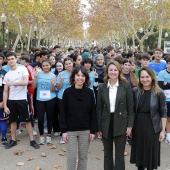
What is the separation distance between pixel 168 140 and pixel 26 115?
309 centimetres

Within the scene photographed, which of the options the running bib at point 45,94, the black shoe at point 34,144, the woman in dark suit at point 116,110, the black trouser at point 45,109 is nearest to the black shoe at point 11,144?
the black shoe at point 34,144

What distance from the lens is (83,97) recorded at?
12.0 feet

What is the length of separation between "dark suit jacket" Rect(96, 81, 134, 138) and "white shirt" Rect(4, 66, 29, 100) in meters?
2.15

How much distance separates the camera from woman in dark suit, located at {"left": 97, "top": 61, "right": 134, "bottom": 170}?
3.60m

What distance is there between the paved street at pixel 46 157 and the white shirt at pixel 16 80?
42.3 inches

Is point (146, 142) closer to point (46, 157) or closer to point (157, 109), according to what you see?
point (157, 109)

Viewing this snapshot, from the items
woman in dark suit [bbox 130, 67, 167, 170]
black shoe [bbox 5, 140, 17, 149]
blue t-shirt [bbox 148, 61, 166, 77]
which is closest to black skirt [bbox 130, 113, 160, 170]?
woman in dark suit [bbox 130, 67, 167, 170]

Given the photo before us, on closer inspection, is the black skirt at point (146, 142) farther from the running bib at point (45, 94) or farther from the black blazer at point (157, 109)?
the running bib at point (45, 94)

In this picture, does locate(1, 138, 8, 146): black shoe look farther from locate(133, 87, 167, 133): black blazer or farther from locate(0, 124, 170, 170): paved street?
locate(133, 87, 167, 133): black blazer

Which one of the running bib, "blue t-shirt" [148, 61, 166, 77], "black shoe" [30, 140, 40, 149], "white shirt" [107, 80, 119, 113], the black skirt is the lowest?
"black shoe" [30, 140, 40, 149]

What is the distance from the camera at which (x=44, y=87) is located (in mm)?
5551

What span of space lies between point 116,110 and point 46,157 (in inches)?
Answer: 80.5

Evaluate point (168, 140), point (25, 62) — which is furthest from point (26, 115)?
point (168, 140)

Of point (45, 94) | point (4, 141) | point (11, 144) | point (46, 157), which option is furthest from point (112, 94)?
point (4, 141)
